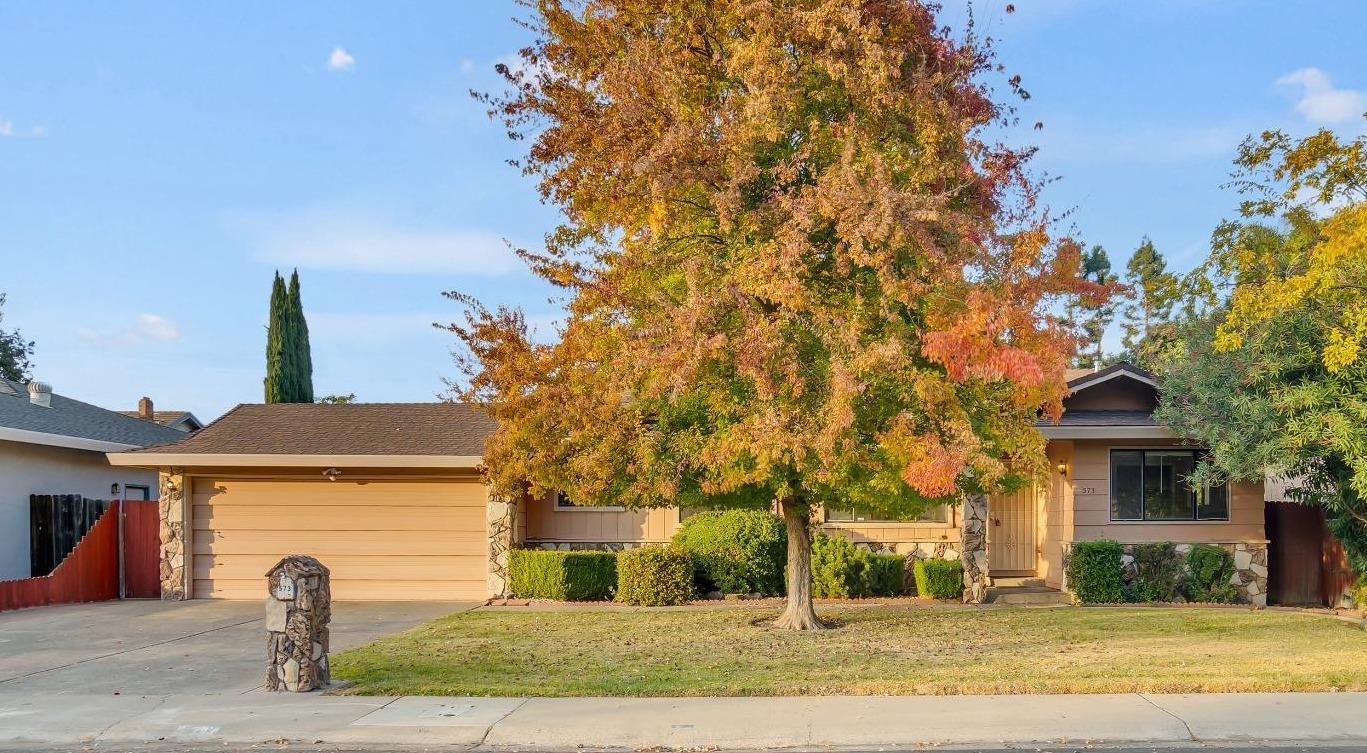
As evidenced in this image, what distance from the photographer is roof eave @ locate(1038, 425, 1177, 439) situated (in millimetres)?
16688

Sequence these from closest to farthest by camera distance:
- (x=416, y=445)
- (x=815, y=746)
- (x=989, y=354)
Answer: (x=815, y=746), (x=989, y=354), (x=416, y=445)

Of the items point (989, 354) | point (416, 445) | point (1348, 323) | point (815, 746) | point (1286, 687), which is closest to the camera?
point (815, 746)

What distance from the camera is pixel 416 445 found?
58.9ft

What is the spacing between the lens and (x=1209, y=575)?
16.9 metres

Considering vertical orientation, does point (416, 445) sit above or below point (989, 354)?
below

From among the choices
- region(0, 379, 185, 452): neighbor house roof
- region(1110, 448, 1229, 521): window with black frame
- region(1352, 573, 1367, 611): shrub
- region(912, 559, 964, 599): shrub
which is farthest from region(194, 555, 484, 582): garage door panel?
region(1352, 573, 1367, 611): shrub

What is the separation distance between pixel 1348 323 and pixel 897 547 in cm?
760

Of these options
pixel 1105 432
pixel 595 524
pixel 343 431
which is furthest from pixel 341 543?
pixel 1105 432

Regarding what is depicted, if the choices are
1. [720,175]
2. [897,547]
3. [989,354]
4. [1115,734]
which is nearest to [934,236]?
[989,354]

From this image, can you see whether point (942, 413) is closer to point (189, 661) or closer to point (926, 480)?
point (926, 480)

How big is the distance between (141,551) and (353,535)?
3.99 metres

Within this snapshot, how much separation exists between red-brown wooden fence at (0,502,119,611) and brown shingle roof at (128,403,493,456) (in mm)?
1932

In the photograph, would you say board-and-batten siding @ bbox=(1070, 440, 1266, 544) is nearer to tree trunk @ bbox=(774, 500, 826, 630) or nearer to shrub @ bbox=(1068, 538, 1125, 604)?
shrub @ bbox=(1068, 538, 1125, 604)

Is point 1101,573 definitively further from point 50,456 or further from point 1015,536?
point 50,456
